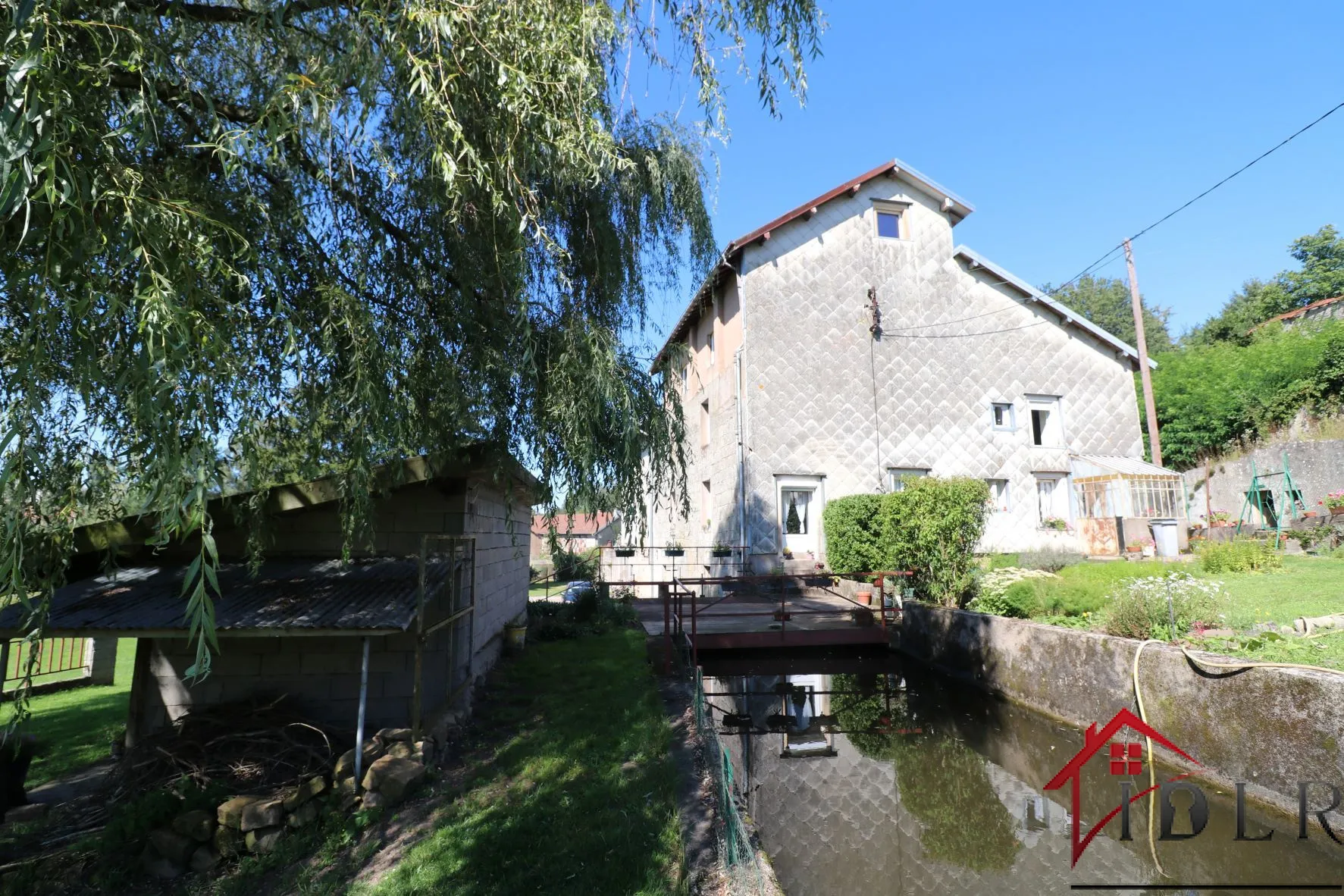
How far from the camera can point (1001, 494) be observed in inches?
714

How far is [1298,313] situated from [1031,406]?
55.1 ft

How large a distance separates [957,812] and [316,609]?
Answer: 5764 millimetres

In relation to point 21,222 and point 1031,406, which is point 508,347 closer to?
point 21,222

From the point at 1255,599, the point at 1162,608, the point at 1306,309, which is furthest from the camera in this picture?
the point at 1306,309

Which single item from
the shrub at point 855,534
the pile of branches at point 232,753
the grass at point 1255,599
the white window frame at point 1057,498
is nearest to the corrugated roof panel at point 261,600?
the pile of branches at point 232,753

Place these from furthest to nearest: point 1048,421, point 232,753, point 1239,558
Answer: point 1048,421
point 1239,558
point 232,753

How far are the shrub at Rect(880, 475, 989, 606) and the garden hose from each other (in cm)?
455

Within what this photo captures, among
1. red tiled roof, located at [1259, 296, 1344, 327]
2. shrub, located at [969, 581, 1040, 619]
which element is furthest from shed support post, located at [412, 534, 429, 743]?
red tiled roof, located at [1259, 296, 1344, 327]

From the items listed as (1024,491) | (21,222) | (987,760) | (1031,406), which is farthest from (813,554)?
(21,222)

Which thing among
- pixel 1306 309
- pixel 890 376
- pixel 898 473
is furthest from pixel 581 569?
pixel 1306 309

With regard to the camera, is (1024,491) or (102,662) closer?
(102,662)

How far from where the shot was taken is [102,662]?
12055 millimetres

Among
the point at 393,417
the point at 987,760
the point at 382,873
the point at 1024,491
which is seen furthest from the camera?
the point at 1024,491

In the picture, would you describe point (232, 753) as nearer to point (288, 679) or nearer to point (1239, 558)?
point (288, 679)
